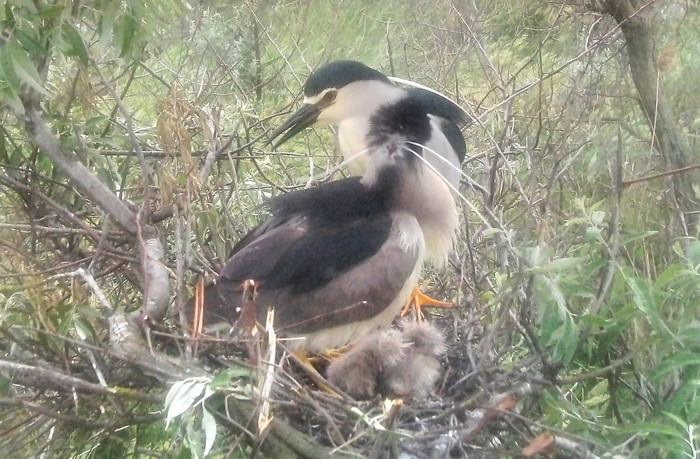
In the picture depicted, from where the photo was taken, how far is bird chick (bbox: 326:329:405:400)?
1.15 m

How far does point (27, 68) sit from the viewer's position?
1058mm

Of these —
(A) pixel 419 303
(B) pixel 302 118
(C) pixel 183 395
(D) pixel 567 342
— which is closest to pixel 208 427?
(C) pixel 183 395

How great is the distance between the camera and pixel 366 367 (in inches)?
45.5

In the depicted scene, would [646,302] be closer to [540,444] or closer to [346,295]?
[540,444]

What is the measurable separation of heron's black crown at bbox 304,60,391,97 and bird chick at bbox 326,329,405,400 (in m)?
0.70

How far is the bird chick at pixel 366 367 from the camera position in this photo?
1.15 m

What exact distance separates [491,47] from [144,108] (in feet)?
4.75

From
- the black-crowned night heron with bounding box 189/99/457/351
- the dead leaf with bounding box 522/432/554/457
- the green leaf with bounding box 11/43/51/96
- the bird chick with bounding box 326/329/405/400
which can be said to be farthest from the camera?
the black-crowned night heron with bounding box 189/99/457/351

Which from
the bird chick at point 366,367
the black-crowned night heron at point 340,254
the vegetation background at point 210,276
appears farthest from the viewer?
the black-crowned night heron at point 340,254

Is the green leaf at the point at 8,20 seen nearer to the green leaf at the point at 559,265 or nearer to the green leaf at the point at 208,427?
the green leaf at the point at 208,427

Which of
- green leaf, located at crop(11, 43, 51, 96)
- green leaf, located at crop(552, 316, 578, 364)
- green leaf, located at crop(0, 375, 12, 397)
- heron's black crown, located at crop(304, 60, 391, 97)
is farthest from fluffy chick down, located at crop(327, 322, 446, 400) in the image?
heron's black crown, located at crop(304, 60, 391, 97)

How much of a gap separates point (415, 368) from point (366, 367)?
7 centimetres

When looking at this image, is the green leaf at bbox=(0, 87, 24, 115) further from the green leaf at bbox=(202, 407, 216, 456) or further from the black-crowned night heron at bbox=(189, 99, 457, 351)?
the green leaf at bbox=(202, 407, 216, 456)

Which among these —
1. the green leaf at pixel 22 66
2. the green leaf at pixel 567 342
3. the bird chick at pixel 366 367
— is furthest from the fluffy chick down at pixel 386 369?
the green leaf at pixel 22 66
